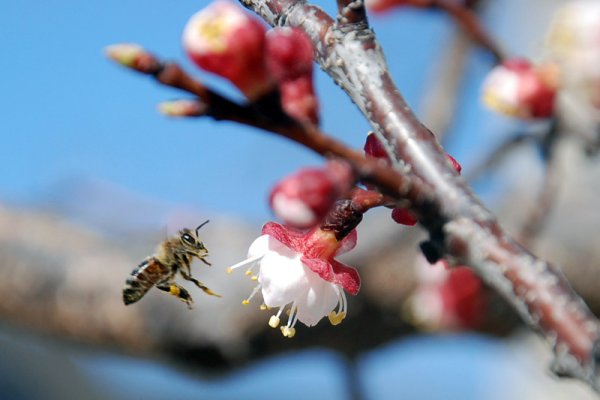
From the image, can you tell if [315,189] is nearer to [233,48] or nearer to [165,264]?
[233,48]

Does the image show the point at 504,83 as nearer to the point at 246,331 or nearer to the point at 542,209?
the point at 542,209

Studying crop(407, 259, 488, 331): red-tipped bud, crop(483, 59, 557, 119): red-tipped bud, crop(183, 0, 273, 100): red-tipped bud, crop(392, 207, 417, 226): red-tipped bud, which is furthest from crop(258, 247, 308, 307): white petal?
crop(407, 259, 488, 331): red-tipped bud

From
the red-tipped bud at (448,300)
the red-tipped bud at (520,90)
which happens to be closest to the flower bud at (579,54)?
the red-tipped bud at (520,90)

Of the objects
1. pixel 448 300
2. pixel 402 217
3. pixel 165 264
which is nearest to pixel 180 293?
pixel 165 264

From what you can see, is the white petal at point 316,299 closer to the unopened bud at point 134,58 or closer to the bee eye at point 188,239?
the bee eye at point 188,239

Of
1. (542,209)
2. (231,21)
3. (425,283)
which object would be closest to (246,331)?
(425,283)

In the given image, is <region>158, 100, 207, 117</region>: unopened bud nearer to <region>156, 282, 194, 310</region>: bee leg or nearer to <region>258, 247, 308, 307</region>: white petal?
<region>258, 247, 308, 307</region>: white petal
